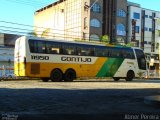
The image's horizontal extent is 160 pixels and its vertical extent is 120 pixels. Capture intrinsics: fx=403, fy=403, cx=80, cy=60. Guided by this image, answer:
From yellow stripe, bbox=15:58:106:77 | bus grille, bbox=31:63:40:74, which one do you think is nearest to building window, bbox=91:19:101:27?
yellow stripe, bbox=15:58:106:77

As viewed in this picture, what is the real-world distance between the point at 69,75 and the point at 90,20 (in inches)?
1900

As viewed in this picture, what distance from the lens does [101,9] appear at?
273 feet

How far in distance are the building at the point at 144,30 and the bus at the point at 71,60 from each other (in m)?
48.7

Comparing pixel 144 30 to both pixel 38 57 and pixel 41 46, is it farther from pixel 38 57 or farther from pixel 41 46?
pixel 38 57

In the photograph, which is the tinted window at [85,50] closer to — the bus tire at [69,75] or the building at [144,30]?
the bus tire at [69,75]

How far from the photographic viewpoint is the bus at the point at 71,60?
3081 cm

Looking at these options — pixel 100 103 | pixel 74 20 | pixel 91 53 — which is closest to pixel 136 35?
pixel 74 20

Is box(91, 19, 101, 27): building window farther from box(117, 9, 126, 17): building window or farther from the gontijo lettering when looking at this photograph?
the gontijo lettering

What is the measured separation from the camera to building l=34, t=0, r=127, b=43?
8094cm

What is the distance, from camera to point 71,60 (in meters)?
33.5

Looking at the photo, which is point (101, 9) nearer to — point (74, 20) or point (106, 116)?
point (74, 20)

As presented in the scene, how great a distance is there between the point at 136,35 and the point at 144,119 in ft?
264

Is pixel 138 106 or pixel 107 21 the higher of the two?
pixel 107 21

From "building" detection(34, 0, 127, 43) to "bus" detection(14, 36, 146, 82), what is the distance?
39.3 metres
